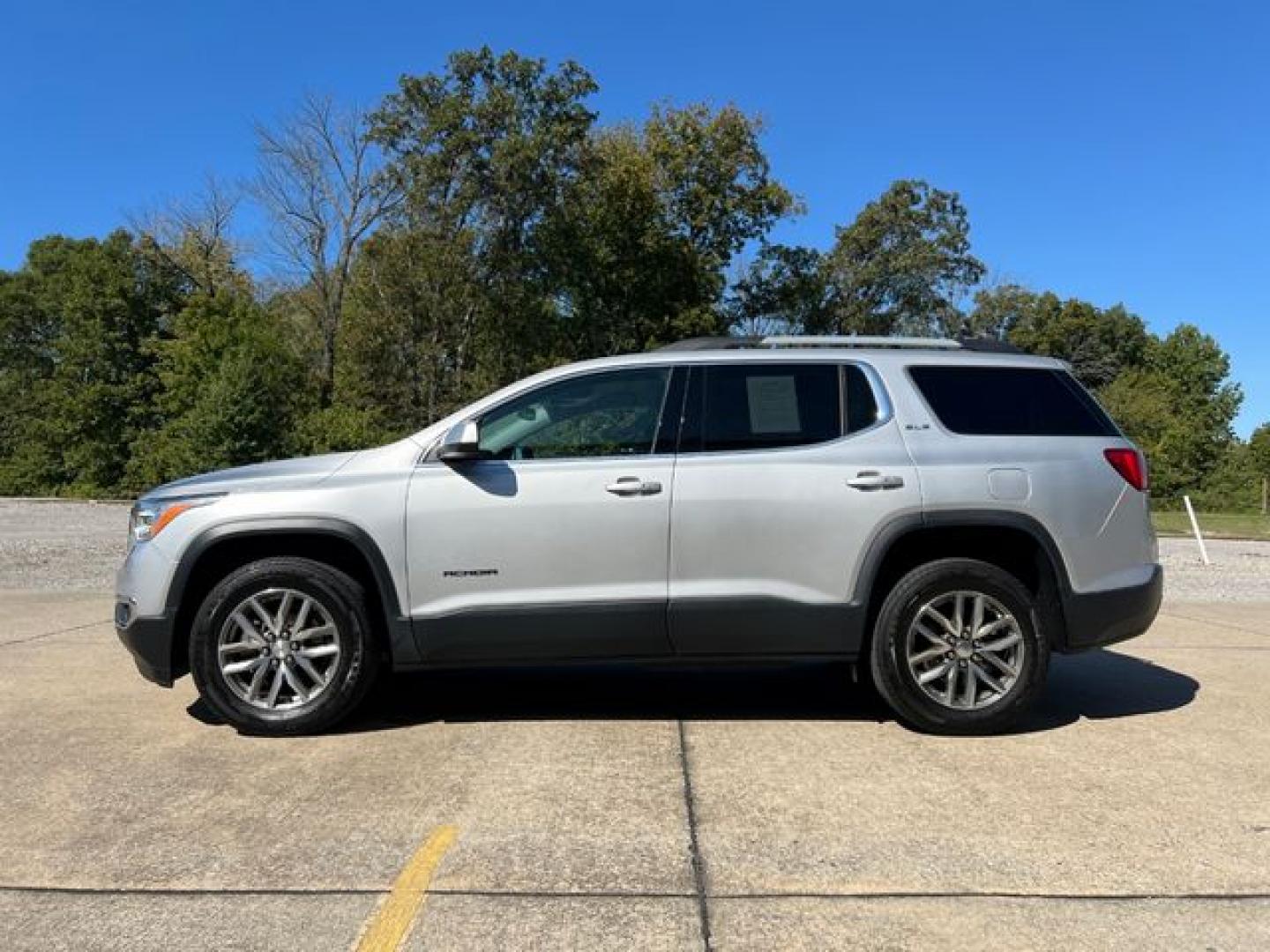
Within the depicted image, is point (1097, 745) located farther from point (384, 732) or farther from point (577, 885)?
point (384, 732)

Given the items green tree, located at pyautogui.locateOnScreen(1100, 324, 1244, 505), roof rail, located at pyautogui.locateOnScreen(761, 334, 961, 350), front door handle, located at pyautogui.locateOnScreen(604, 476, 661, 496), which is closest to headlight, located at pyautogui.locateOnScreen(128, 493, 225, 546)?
front door handle, located at pyautogui.locateOnScreen(604, 476, 661, 496)

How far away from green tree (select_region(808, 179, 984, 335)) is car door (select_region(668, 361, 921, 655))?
1615 inches

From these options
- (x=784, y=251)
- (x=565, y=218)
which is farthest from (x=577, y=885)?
(x=784, y=251)

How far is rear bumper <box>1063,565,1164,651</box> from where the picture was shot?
196 inches

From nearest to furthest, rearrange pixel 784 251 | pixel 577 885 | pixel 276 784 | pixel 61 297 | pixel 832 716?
pixel 577 885 → pixel 276 784 → pixel 832 716 → pixel 784 251 → pixel 61 297

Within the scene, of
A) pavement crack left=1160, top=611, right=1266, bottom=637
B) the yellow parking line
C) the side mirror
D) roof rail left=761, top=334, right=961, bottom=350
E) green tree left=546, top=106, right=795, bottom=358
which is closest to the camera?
the yellow parking line

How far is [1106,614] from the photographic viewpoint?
197 inches

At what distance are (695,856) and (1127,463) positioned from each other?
3060mm

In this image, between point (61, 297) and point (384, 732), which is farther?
point (61, 297)

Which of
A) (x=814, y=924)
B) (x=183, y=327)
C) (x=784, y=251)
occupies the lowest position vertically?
(x=814, y=924)

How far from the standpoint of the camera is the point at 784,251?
4228 cm

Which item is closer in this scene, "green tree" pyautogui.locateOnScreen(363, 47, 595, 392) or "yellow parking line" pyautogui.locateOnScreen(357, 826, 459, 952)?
"yellow parking line" pyautogui.locateOnScreen(357, 826, 459, 952)

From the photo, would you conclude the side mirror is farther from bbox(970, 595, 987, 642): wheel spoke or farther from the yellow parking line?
bbox(970, 595, 987, 642): wheel spoke

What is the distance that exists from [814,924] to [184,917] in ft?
6.30
